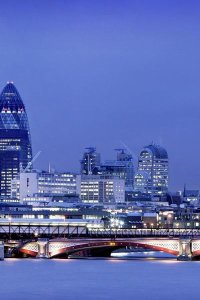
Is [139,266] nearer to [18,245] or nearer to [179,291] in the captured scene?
[18,245]

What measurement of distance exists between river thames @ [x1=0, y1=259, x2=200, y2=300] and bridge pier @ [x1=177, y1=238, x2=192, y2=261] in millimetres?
1725

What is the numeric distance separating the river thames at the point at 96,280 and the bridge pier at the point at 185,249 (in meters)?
1.72

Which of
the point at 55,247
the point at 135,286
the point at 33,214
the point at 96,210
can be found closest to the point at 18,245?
the point at 55,247

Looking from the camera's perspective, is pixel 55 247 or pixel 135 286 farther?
pixel 55 247

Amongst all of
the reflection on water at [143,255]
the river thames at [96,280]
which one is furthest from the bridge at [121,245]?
the reflection on water at [143,255]

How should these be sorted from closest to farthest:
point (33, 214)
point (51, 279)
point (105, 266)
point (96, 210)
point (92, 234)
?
1. point (51, 279)
2. point (105, 266)
3. point (92, 234)
4. point (33, 214)
5. point (96, 210)

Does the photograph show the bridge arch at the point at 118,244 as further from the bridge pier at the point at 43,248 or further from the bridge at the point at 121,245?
the bridge pier at the point at 43,248

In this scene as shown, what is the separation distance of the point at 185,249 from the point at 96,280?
19668mm

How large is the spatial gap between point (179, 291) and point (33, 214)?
296 feet

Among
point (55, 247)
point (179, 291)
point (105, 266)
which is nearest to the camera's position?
point (179, 291)

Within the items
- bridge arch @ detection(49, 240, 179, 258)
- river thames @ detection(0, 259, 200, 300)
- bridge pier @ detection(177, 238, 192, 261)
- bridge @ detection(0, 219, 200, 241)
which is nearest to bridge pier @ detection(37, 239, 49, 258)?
bridge arch @ detection(49, 240, 179, 258)

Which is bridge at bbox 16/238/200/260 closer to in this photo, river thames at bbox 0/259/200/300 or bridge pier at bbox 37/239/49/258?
bridge pier at bbox 37/239/49/258

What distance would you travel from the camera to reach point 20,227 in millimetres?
123062

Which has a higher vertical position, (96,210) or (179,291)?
(96,210)
